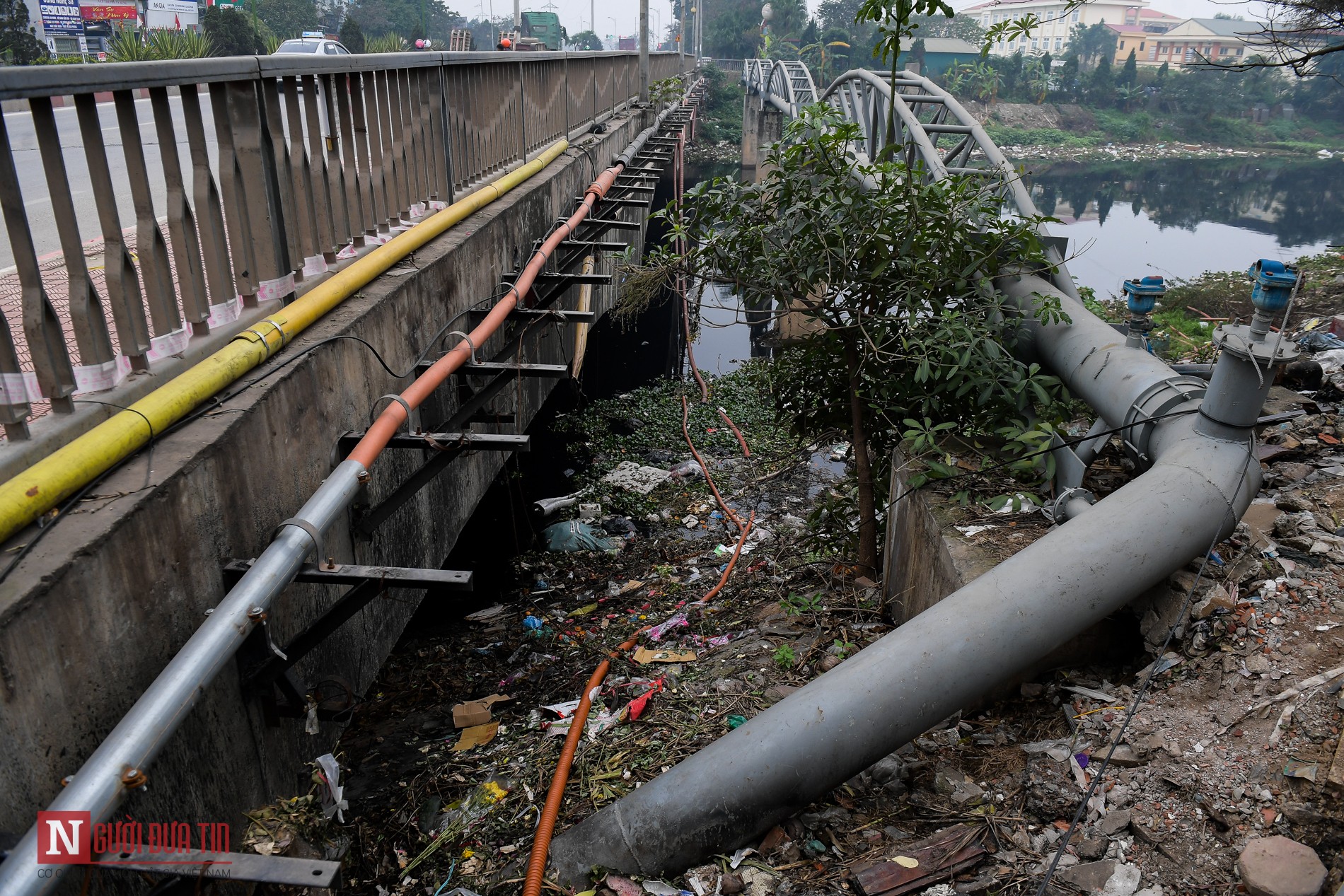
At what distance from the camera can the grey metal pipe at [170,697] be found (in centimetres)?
182

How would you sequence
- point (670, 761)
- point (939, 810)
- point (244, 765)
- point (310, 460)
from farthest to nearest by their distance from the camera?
point (310, 460)
point (670, 761)
point (244, 765)
point (939, 810)

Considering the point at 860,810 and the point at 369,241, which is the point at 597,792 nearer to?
the point at 860,810

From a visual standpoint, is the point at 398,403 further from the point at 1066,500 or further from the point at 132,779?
the point at 1066,500

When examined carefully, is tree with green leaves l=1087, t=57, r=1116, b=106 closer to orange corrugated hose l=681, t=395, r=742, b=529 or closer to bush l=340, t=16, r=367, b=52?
bush l=340, t=16, r=367, b=52

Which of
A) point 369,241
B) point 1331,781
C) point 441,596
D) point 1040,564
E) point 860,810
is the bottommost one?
point 441,596

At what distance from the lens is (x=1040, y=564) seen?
2982 millimetres

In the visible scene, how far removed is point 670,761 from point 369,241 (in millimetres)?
3299

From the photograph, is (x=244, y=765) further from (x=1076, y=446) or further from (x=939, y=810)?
(x=1076, y=446)

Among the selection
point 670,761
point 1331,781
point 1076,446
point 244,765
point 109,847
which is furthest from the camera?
point 1076,446

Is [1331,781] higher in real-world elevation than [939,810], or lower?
higher

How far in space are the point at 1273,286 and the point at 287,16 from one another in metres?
43.8

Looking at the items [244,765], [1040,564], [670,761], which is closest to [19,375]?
[244,765]

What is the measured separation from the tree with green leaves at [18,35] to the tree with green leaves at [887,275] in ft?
42.4

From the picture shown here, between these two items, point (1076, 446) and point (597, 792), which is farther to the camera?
point (1076, 446)
